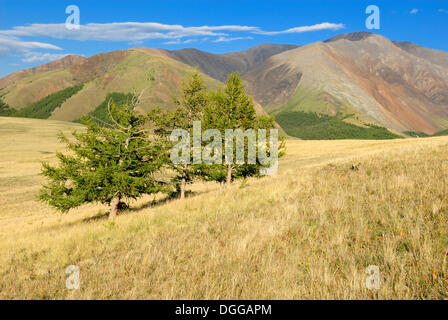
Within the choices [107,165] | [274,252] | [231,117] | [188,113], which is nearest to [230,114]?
[231,117]

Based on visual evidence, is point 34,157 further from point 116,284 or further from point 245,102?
point 116,284

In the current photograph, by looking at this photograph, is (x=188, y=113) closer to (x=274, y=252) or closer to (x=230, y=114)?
(x=230, y=114)

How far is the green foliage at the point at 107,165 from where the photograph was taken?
16141 mm

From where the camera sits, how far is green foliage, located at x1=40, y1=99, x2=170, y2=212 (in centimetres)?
1614

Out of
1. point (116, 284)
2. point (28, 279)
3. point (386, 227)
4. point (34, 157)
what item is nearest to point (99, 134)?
point (28, 279)

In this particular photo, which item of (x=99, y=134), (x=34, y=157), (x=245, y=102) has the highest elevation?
(x=245, y=102)

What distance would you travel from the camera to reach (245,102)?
23.7m

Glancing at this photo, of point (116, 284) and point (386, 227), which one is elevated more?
point (386, 227)

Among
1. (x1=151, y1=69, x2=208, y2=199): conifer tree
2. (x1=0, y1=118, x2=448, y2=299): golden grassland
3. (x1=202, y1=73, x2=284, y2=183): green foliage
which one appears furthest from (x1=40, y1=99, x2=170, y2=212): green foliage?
(x1=0, y1=118, x2=448, y2=299): golden grassland

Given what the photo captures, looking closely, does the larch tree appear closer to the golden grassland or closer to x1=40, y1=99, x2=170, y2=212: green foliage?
x1=40, y1=99, x2=170, y2=212: green foliage

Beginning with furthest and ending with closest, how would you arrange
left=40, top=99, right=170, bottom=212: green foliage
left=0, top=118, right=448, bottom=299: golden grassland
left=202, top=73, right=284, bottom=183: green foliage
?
left=202, top=73, right=284, bottom=183: green foliage
left=40, top=99, right=170, bottom=212: green foliage
left=0, top=118, right=448, bottom=299: golden grassland

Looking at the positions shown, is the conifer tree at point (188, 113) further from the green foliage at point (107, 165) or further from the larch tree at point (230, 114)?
the green foliage at point (107, 165)

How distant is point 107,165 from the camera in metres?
17.2
